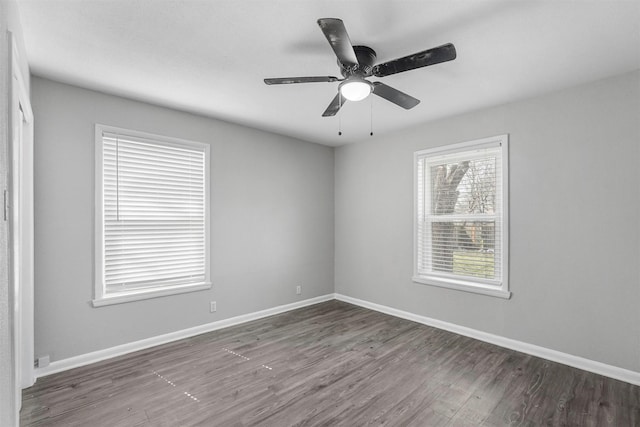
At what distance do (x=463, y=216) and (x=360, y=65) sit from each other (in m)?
2.37

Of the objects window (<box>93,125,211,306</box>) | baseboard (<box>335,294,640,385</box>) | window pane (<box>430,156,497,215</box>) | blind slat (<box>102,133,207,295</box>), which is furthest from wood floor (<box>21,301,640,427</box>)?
window pane (<box>430,156,497,215</box>)

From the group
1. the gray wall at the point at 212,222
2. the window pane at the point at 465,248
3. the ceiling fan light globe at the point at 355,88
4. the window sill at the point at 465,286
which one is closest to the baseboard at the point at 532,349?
the window sill at the point at 465,286

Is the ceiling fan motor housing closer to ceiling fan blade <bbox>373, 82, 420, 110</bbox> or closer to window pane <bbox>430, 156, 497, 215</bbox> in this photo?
ceiling fan blade <bbox>373, 82, 420, 110</bbox>

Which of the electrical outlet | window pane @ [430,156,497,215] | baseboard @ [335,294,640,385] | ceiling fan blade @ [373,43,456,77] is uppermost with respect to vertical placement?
ceiling fan blade @ [373,43,456,77]

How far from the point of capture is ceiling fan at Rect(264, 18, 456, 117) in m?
1.76

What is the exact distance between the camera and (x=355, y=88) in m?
2.19

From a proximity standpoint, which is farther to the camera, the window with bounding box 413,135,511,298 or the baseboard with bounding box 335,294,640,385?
the window with bounding box 413,135,511,298

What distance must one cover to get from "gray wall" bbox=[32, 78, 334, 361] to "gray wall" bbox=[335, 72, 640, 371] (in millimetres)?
1777

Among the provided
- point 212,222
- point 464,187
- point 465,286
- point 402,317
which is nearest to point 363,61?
point 464,187

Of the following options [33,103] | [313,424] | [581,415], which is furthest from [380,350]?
[33,103]

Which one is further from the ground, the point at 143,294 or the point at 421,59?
the point at 421,59

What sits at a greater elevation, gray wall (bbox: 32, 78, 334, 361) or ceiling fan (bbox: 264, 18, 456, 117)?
ceiling fan (bbox: 264, 18, 456, 117)

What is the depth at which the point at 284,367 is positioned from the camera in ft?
9.71

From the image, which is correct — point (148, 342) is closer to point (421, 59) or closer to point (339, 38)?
point (339, 38)
